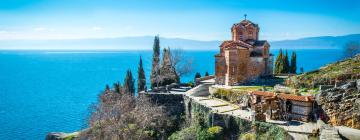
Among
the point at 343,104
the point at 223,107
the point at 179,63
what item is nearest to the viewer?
the point at 343,104

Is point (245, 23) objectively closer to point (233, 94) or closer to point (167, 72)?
point (233, 94)

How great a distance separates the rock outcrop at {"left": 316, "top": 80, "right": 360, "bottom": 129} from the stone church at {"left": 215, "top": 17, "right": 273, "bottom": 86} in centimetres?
1389

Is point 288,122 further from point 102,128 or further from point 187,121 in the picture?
point 102,128

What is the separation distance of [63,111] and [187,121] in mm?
38747

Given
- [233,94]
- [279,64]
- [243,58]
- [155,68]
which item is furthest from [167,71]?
[233,94]

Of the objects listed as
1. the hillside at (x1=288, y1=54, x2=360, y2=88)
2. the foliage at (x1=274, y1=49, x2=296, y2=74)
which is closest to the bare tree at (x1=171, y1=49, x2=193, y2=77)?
the foliage at (x1=274, y1=49, x2=296, y2=74)

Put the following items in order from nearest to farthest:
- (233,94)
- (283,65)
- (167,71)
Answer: (233,94) → (167,71) → (283,65)

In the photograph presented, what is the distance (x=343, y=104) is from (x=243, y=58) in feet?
50.6

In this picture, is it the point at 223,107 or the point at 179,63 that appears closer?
the point at 223,107

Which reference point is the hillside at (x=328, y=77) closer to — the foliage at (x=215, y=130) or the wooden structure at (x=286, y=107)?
the wooden structure at (x=286, y=107)

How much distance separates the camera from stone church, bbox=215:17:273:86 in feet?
123

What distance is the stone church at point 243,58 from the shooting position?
123 feet

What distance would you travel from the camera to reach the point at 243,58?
37.5 m

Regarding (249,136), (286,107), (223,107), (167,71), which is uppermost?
(167,71)
